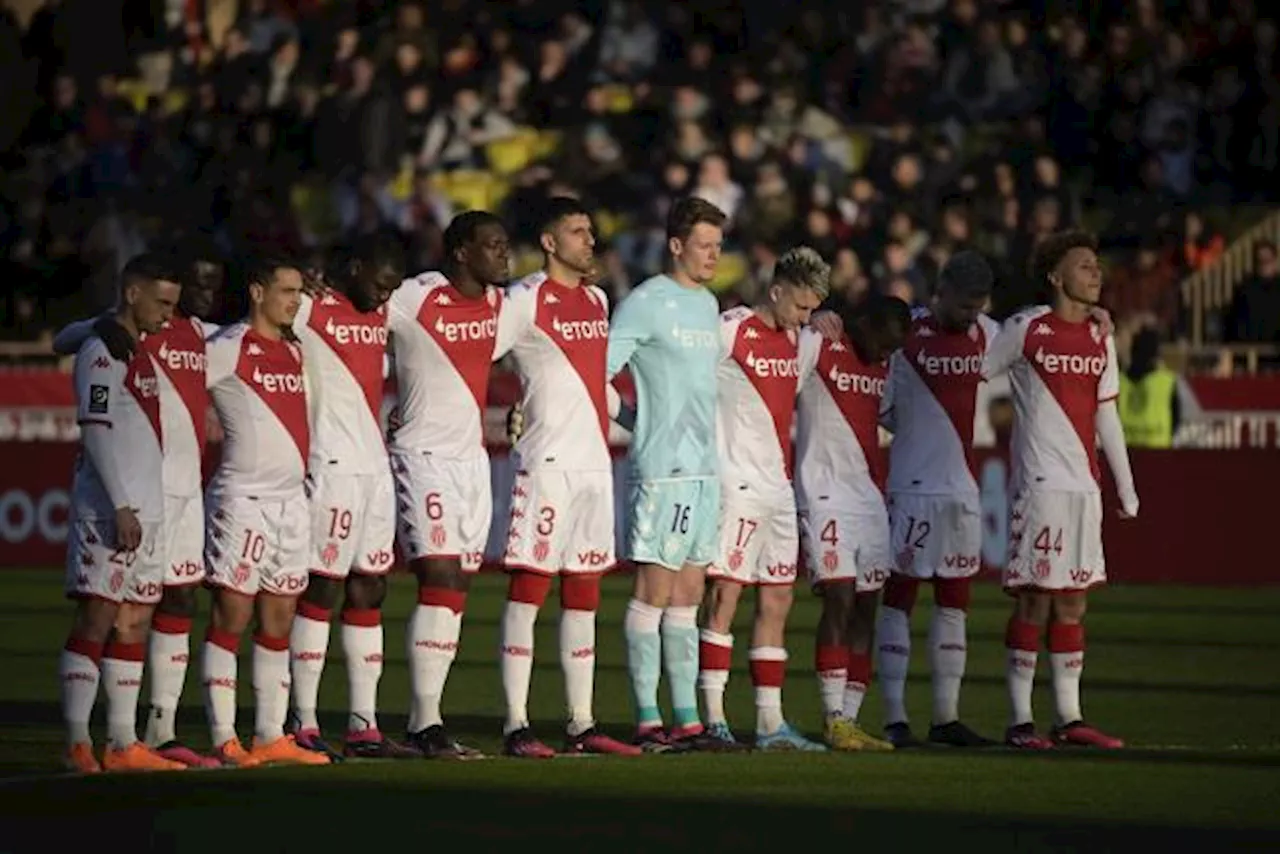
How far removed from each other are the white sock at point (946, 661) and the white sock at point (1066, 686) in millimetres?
440

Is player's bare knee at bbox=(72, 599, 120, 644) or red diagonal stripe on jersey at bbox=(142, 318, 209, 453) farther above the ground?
red diagonal stripe on jersey at bbox=(142, 318, 209, 453)

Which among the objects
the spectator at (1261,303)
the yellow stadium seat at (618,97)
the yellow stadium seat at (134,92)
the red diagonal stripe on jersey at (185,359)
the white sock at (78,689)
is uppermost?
the yellow stadium seat at (134,92)

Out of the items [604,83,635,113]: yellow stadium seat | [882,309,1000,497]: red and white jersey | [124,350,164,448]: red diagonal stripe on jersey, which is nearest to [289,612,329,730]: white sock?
[124,350,164,448]: red diagonal stripe on jersey

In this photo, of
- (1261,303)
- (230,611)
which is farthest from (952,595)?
(1261,303)

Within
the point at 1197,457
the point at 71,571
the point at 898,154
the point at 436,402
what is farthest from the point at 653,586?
the point at 898,154

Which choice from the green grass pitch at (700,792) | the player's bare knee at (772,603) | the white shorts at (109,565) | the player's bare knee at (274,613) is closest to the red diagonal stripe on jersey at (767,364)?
the player's bare knee at (772,603)

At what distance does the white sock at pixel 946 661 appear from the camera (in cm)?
1770

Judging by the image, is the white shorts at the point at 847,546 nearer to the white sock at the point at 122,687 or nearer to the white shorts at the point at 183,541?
the white shorts at the point at 183,541

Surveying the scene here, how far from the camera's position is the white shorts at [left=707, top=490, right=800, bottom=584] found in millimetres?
17453

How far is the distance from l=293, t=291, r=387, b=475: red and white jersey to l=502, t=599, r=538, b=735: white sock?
901 millimetres

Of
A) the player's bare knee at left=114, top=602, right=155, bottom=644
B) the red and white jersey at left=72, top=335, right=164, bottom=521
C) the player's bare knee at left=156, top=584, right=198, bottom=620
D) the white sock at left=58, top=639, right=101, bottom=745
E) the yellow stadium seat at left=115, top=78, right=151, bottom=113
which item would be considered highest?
the yellow stadium seat at left=115, top=78, right=151, bottom=113

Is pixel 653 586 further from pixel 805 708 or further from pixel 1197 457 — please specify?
pixel 1197 457

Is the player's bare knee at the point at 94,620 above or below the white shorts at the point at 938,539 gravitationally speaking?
below

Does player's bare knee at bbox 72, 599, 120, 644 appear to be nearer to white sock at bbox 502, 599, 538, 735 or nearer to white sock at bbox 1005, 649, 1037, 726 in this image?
white sock at bbox 502, 599, 538, 735
